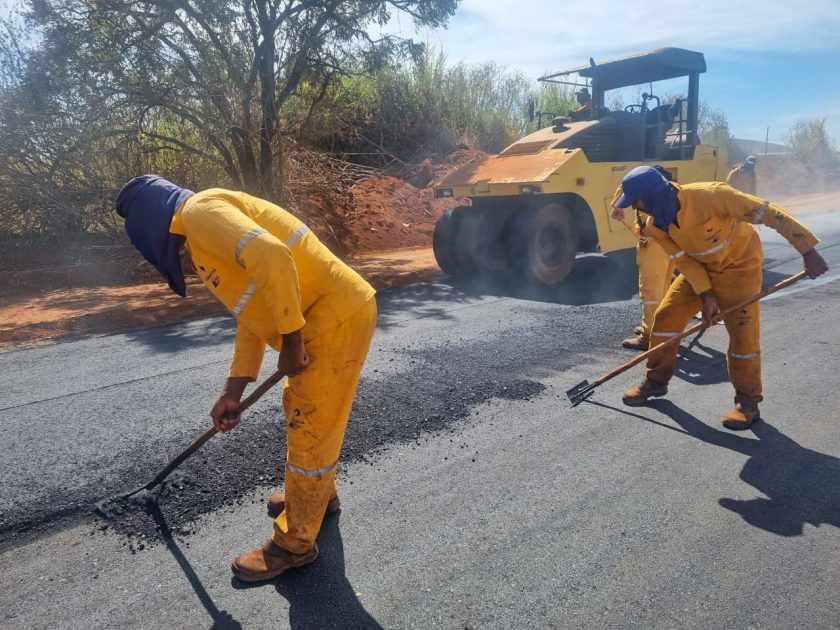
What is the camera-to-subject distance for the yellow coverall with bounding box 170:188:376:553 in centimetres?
211

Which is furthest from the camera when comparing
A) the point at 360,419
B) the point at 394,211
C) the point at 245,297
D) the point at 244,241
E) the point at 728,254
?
the point at 394,211

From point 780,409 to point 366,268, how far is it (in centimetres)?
711

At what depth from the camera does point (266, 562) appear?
98.6 inches

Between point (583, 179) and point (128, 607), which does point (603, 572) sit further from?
point (583, 179)

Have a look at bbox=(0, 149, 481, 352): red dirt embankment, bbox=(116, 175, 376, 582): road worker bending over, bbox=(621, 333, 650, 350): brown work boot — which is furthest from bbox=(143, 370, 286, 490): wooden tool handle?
bbox=(0, 149, 481, 352): red dirt embankment

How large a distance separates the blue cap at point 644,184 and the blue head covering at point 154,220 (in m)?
2.60

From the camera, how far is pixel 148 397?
446cm

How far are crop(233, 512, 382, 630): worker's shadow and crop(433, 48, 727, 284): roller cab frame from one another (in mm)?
5652

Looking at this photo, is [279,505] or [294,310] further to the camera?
[279,505]

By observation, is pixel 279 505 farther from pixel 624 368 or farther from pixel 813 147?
pixel 813 147

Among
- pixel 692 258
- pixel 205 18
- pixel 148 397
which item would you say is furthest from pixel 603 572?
pixel 205 18

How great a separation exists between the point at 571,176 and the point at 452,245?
74.5 inches

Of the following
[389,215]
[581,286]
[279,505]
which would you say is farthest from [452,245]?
[279,505]

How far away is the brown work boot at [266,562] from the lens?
98.0 inches
